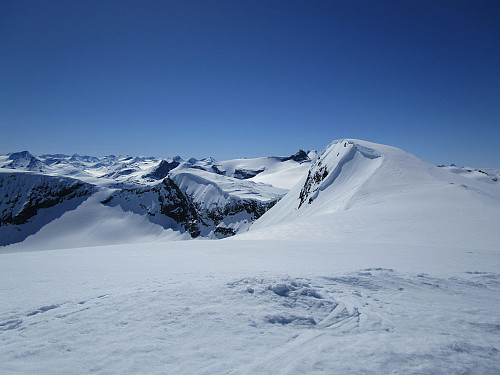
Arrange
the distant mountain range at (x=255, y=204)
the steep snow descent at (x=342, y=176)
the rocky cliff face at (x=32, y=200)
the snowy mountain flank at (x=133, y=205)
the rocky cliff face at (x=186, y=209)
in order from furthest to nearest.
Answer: the rocky cliff face at (x=32, y=200), the snowy mountain flank at (x=133, y=205), the rocky cliff face at (x=186, y=209), the steep snow descent at (x=342, y=176), the distant mountain range at (x=255, y=204)

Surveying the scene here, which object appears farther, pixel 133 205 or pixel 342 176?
pixel 133 205

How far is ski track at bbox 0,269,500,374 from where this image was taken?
3307mm

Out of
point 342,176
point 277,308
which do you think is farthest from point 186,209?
point 277,308

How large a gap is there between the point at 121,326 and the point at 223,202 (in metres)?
82.5

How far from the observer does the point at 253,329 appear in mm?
4105

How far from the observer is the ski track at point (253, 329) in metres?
3.31

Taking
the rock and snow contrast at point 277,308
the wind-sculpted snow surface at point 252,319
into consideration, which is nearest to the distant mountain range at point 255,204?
the rock and snow contrast at point 277,308

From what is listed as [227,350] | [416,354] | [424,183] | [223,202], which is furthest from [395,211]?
[223,202]

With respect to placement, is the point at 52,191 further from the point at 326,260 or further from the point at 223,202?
the point at 326,260

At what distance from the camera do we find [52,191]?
10481 cm

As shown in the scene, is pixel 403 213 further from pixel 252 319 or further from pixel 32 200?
pixel 32 200

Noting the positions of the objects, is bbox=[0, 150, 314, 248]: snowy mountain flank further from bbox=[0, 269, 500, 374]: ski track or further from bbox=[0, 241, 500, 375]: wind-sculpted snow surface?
bbox=[0, 269, 500, 374]: ski track

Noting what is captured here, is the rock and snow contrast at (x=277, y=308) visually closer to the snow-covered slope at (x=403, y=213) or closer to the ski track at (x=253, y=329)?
the ski track at (x=253, y=329)

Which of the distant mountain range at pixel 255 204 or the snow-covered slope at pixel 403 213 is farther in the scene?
the distant mountain range at pixel 255 204
